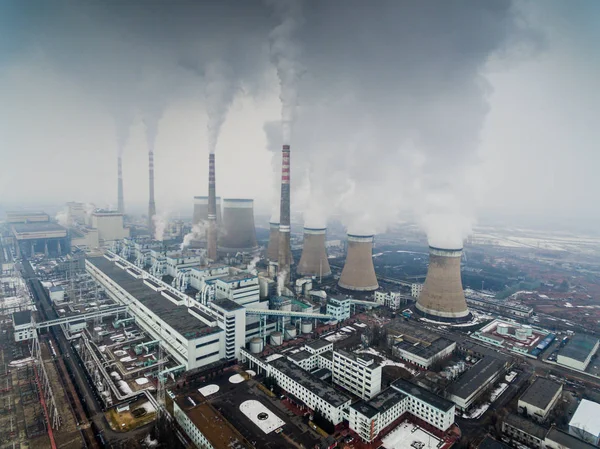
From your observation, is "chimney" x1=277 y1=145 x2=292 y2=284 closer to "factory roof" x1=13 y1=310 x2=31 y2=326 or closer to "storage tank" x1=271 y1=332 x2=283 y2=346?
"storage tank" x1=271 y1=332 x2=283 y2=346

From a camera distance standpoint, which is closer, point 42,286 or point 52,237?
point 42,286

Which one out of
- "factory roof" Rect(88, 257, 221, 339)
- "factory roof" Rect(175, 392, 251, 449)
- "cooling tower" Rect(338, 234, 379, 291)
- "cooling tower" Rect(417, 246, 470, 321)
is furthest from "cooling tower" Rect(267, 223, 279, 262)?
"factory roof" Rect(175, 392, 251, 449)

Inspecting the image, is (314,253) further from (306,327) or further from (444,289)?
(444,289)

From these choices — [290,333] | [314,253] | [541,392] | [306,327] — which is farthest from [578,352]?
[314,253]

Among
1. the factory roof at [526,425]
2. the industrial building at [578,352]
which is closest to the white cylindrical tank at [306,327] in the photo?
the factory roof at [526,425]

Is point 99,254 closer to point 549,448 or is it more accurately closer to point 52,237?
point 52,237

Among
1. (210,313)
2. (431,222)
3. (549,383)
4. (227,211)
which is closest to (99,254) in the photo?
(227,211)

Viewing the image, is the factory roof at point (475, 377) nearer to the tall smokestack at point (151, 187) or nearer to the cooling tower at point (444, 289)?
the cooling tower at point (444, 289)
